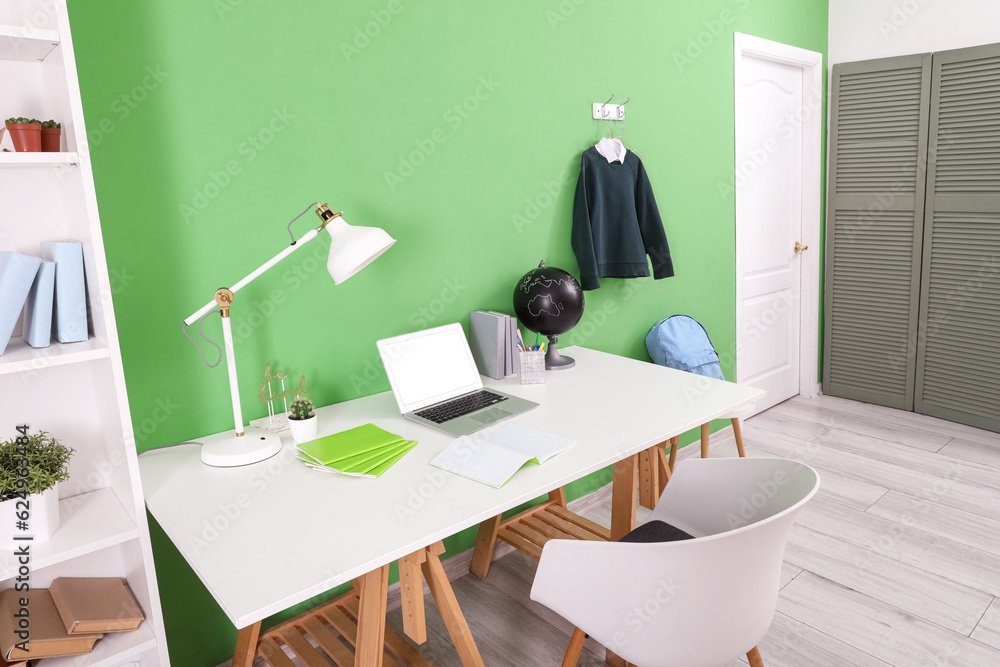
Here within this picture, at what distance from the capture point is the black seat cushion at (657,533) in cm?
169

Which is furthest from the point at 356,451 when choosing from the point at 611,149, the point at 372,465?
the point at 611,149

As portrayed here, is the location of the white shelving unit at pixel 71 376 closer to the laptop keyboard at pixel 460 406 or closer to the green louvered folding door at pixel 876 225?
the laptop keyboard at pixel 460 406

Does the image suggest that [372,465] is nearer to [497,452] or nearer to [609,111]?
[497,452]

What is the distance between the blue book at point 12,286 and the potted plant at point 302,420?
2.13 ft

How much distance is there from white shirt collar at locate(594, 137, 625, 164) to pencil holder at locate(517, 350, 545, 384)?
0.97 m

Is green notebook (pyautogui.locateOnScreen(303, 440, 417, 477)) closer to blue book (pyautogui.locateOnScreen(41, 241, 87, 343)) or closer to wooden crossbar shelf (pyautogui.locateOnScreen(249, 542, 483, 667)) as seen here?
wooden crossbar shelf (pyautogui.locateOnScreen(249, 542, 483, 667))

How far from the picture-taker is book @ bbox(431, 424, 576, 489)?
155 cm

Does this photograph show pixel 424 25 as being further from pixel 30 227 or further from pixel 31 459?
pixel 31 459

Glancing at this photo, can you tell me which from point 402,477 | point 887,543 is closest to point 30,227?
point 402,477

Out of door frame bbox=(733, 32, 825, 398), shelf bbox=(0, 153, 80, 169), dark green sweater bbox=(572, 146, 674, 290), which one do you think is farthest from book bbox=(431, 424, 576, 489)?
door frame bbox=(733, 32, 825, 398)

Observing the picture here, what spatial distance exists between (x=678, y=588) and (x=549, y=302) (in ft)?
3.90

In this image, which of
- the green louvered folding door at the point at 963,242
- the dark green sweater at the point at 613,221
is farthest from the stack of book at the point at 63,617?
the green louvered folding door at the point at 963,242

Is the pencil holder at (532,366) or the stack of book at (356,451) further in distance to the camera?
the pencil holder at (532,366)

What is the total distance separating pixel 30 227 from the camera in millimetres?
A: 1496
